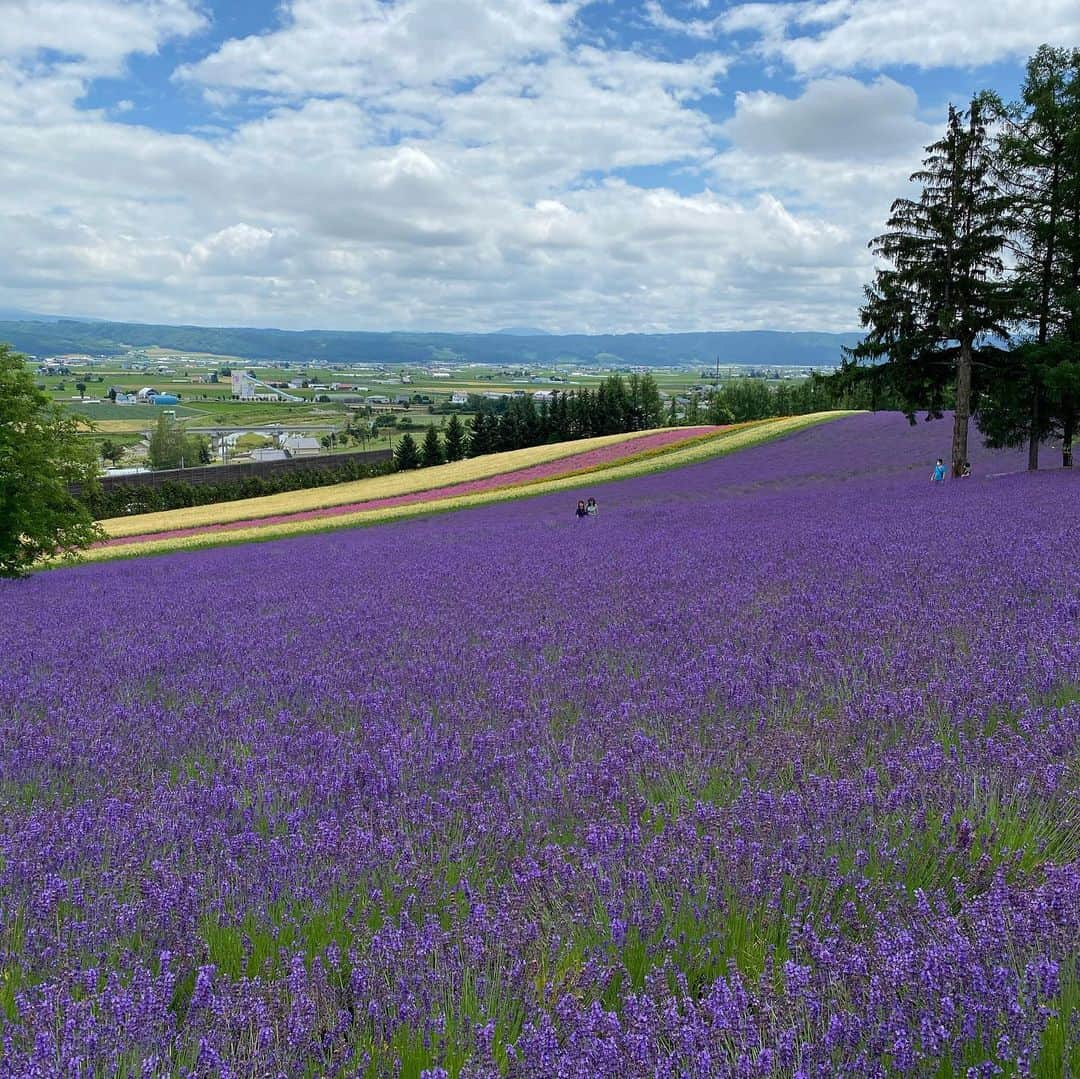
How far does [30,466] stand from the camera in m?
18.7

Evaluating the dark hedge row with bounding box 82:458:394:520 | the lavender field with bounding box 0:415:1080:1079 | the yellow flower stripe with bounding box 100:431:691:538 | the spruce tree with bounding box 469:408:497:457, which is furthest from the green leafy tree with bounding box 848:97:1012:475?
the spruce tree with bounding box 469:408:497:457

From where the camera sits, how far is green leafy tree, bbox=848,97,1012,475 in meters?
23.2

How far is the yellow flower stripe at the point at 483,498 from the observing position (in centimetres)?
3122

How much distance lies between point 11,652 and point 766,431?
49.3m

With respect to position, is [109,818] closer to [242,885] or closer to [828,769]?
[242,885]

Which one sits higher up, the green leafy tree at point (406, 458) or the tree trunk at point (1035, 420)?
the tree trunk at point (1035, 420)

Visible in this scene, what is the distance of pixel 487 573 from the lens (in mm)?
11680

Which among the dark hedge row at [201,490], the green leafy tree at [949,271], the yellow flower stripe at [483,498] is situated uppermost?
the green leafy tree at [949,271]

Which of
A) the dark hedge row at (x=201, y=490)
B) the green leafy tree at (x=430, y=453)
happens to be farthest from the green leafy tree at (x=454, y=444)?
the dark hedge row at (x=201, y=490)

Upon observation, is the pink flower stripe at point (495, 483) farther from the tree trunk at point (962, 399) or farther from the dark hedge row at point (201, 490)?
the dark hedge row at point (201, 490)

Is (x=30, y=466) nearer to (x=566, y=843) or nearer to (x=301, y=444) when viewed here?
(x=566, y=843)

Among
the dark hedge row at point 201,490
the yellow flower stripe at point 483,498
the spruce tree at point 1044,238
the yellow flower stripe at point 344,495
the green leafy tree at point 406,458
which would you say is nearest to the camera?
the spruce tree at point 1044,238

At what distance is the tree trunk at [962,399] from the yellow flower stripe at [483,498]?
18838 mm

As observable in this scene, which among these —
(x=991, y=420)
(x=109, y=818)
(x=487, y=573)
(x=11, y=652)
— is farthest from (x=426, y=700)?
(x=991, y=420)
